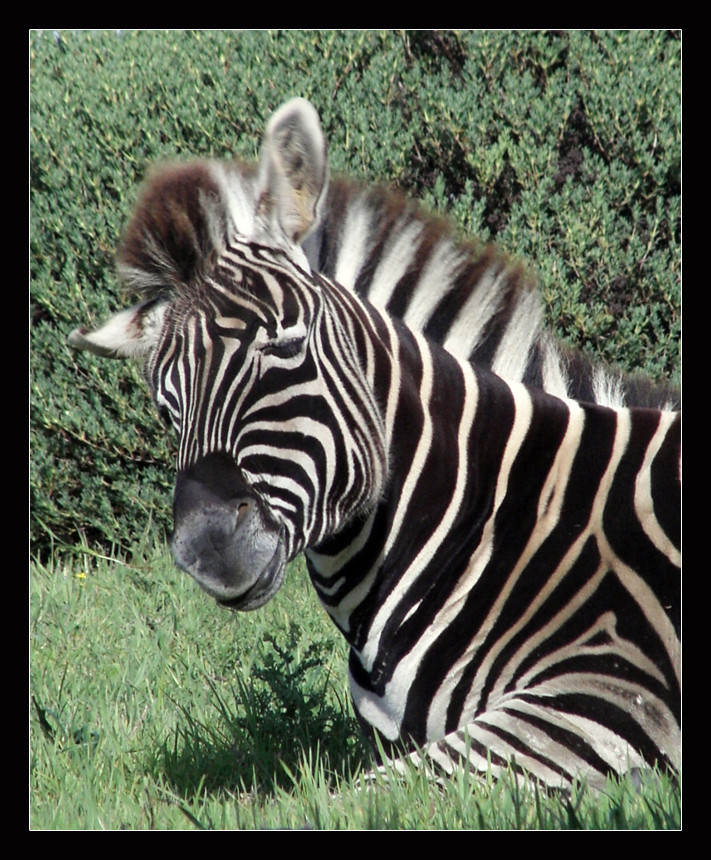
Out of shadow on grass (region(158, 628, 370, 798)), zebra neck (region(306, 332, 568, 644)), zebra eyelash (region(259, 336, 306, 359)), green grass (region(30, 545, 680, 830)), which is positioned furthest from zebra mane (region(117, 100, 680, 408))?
shadow on grass (region(158, 628, 370, 798))

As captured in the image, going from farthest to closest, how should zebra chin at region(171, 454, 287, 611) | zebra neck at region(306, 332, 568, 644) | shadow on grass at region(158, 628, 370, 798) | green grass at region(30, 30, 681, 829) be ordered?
green grass at region(30, 30, 681, 829) < shadow on grass at region(158, 628, 370, 798) < zebra neck at region(306, 332, 568, 644) < zebra chin at region(171, 454, 287, 611)

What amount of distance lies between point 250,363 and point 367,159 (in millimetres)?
3405

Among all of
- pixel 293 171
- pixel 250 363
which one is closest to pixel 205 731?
pixel 250 363

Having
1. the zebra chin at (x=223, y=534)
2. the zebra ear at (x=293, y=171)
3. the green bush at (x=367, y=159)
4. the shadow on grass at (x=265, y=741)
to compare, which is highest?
the green bush at (x=367, y=159)

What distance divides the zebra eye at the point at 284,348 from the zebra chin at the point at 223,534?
0.31 m

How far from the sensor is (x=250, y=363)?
2449 millimetres

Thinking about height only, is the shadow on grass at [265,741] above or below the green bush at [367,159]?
below

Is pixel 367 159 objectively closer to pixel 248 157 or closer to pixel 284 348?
pixel 248 157

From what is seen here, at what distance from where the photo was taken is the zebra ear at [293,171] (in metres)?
2.52

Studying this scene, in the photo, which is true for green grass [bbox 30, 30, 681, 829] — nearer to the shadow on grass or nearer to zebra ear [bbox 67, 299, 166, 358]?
the shadow on grass

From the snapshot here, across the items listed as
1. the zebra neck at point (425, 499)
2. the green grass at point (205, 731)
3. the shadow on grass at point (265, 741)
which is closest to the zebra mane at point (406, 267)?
the zebra neck at point (425, 499)

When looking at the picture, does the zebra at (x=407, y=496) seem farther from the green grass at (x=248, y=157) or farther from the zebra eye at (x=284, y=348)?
the green grass at (x=248, y=157)

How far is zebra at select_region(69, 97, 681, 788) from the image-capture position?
245 cm

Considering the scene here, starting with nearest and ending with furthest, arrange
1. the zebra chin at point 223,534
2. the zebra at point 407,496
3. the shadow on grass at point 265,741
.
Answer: the zebra chin at point 223,534 < the zebra at point 407,496 < the shadow on grass at point 265,741
